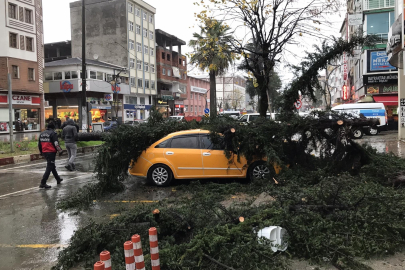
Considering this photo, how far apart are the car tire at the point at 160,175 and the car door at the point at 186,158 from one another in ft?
0.62

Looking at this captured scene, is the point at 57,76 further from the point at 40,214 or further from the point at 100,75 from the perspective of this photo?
the point at 40,214

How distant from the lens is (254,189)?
7777 millimetres

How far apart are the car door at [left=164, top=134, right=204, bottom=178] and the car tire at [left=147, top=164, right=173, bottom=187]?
0.19 meters

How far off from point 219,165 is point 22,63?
1305 inches

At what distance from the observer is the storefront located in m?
31.8

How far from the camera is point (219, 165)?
8.65 metres

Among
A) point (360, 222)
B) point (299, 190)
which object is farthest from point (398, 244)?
point (299, 190)

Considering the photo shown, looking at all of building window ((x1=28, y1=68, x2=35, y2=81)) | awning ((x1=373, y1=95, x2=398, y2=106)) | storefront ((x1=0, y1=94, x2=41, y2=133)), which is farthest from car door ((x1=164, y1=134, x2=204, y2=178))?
building window ((x1=28, y1=68, x2=35, y2=81))

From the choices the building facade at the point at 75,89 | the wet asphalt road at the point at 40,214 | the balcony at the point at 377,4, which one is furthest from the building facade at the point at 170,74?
the wet asphalt road at the point at 40,214

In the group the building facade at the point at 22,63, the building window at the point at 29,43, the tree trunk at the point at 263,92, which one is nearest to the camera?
the tree trunk at the point at 263,92

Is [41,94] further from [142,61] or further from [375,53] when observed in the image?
[375,53]

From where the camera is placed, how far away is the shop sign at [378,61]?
3262 cm

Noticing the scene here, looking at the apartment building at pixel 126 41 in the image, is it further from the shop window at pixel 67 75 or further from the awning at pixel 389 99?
the awning at pixel 389 99

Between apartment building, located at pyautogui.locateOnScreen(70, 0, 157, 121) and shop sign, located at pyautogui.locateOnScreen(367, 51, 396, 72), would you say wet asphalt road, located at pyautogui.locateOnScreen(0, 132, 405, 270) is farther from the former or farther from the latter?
apartment building, located at pyautogui.locateOnScreen(70, 0, 157, 121)
